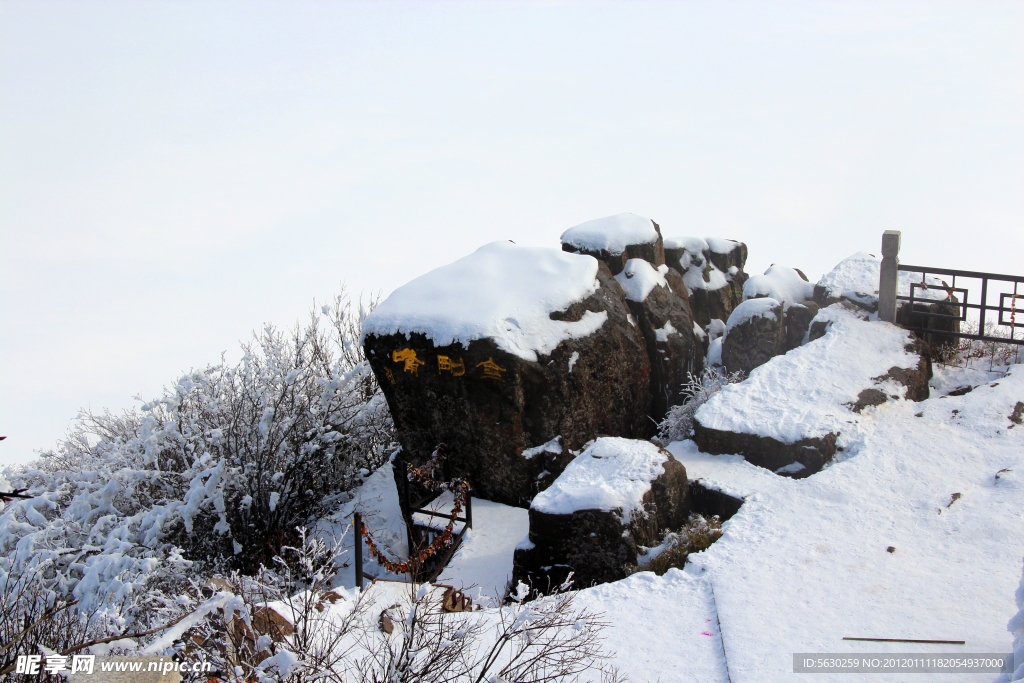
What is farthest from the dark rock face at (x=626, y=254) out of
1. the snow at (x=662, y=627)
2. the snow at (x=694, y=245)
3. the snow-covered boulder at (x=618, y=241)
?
the snow at (x=662, y=627)

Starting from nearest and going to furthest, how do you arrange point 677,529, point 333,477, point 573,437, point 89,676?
1. point 89,676
2. point 677,529
3. point 573,437
4. point 333,477

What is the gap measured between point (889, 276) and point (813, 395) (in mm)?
3280

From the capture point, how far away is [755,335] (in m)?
13.3

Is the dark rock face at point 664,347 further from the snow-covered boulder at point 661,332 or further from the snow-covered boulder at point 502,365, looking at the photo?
the snow-covered boulder at point 502,365

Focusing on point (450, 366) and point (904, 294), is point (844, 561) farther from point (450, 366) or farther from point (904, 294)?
point (904, 294)

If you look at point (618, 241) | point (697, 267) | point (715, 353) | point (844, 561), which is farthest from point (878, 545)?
point (697, 267)

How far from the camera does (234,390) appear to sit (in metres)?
12.3

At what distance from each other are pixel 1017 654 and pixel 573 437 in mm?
7243

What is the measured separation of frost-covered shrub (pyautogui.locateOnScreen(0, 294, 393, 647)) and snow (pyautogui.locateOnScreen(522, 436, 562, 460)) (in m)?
3.34

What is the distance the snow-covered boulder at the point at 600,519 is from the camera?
7.90 metres

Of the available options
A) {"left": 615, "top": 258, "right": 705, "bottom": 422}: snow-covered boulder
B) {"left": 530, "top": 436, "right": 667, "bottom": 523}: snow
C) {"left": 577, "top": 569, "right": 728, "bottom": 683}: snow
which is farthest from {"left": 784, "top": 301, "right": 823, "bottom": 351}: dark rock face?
{"left": 577, "top": 569, "right": 728, "bottom": 683}: snow

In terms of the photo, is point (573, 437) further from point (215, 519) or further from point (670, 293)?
point (215, 519)

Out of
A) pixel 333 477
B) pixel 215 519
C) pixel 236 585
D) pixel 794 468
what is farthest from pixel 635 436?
pixel 236 585

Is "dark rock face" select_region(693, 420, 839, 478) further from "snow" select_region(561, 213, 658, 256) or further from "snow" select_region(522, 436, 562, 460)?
"snow" select_region(561, 213, 658, 256)
